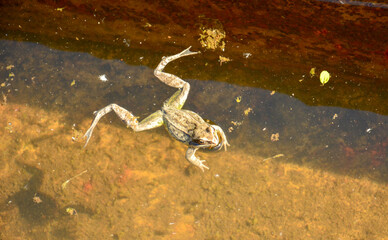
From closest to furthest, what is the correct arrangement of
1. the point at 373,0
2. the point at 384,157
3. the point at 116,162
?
the point at 373,0
the point at 384,157
the point at 116,162

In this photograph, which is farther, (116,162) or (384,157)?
(116,162)

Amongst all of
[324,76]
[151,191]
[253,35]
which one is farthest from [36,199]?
[324,76]

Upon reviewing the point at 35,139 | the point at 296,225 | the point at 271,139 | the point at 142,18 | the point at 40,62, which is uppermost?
the point at 142,18

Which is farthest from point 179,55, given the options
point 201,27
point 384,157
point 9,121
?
point 384,157

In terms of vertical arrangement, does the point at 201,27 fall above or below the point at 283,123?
above

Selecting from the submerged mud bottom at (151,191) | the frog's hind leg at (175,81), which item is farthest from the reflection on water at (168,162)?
the frog's hind leg at (175,81)

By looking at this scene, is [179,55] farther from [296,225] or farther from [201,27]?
[296,225]

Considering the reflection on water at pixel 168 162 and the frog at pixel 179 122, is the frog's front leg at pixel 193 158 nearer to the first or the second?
the frog at pixel 179 122
